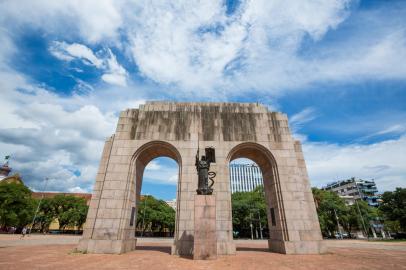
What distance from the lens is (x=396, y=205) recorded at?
33.7 metres

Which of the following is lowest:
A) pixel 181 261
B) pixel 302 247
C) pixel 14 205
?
pixel 181 261

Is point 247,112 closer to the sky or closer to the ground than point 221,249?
closer to the sky

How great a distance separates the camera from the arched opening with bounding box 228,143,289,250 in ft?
48.5

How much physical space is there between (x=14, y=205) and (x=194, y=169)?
42.7 metres

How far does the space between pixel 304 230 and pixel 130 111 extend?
15957 mm

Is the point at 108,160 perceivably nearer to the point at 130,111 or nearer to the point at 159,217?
the point at 130,111

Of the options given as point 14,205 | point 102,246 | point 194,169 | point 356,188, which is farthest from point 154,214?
point 356,188

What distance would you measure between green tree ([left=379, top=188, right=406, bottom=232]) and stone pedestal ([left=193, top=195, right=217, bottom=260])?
1488 inches

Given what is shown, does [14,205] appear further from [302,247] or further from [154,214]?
[302,247]

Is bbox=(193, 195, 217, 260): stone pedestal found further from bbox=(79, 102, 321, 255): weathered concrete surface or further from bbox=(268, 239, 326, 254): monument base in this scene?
bbox=(268, 239, 326, 254): monument base

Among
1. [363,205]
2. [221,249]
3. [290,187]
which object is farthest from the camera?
[363,205]

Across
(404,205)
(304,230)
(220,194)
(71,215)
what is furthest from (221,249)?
(71,215)

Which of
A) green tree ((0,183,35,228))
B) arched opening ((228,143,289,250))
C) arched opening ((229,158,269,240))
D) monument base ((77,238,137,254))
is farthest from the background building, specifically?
green tree ((0,183,35,228))

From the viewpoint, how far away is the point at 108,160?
1590cm
